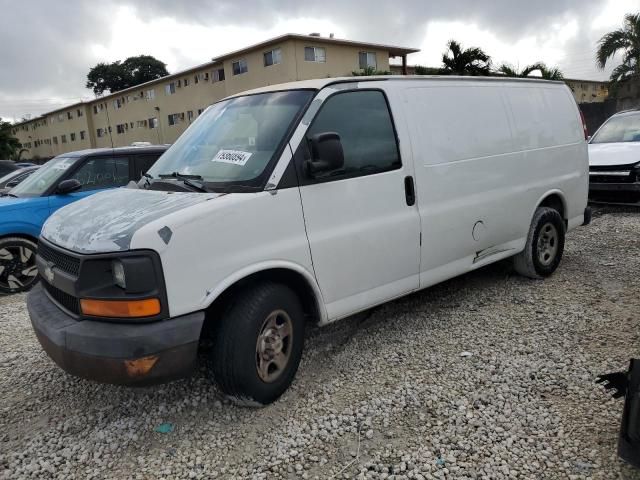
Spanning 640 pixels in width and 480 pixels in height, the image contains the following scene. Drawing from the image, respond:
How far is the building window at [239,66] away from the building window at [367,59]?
737 centimetres

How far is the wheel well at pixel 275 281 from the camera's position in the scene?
3.05 meters

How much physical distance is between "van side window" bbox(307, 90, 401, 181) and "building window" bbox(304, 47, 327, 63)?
27.6 meters

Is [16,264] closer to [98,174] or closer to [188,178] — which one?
[98,174]

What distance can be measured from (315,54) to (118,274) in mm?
29612

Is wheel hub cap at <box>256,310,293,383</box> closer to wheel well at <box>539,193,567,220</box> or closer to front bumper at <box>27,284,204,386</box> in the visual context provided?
front bumper at <box>27,284,204,386</box>

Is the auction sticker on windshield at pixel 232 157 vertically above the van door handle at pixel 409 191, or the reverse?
the auction sticker on windshield at pixel 232 157

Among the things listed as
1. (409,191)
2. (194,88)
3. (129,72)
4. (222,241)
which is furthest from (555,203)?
(129,72)

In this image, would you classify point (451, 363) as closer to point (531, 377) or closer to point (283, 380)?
point (531, 377)

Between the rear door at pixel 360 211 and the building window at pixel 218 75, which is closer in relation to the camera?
the rear door at pixel 360 211

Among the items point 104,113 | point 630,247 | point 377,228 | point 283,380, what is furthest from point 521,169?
point 104,113

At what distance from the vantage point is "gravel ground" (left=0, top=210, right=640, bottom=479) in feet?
8.82

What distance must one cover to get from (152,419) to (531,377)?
252cm

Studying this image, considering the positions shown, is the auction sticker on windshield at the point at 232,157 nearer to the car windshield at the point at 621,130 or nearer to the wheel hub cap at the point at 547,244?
the wheel hub cap at the point at 547,244

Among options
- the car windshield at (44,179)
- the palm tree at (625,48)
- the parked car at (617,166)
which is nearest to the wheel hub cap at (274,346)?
the car windshield at (44,179)
